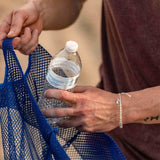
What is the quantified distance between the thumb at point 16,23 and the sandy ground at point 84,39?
5.92 ft

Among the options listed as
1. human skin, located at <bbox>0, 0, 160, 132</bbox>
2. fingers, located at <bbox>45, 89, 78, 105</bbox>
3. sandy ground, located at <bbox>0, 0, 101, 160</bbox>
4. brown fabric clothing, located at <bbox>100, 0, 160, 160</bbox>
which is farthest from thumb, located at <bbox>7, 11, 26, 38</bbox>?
sandy ground, located at <bbox>0, 0, 101, 160</bbox>

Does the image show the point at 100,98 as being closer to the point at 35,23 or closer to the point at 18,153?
the point at 18,153

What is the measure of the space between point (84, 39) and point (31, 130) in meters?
2.68

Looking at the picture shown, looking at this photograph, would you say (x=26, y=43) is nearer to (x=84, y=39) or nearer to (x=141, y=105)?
(x=141, y=105)

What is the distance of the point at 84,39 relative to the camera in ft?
12.1

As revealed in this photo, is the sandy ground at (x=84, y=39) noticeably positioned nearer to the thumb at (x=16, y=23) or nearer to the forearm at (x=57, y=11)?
the forearm at (x=57, y=11)

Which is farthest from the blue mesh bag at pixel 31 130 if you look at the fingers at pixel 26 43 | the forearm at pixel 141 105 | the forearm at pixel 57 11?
the forearm at pixel 57 11

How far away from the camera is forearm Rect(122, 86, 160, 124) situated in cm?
121

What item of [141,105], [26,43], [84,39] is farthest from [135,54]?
[84,39]

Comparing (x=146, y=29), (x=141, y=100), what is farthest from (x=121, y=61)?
(x=141, y=100)

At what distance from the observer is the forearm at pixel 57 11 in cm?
148

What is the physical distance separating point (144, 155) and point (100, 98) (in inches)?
20.5

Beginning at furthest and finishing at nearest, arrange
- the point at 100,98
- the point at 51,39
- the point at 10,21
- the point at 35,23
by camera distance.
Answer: the point at 51,39 → the point at 35,23 → the point at 10,21 → the point at 100,98

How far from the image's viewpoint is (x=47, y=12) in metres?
1.50
